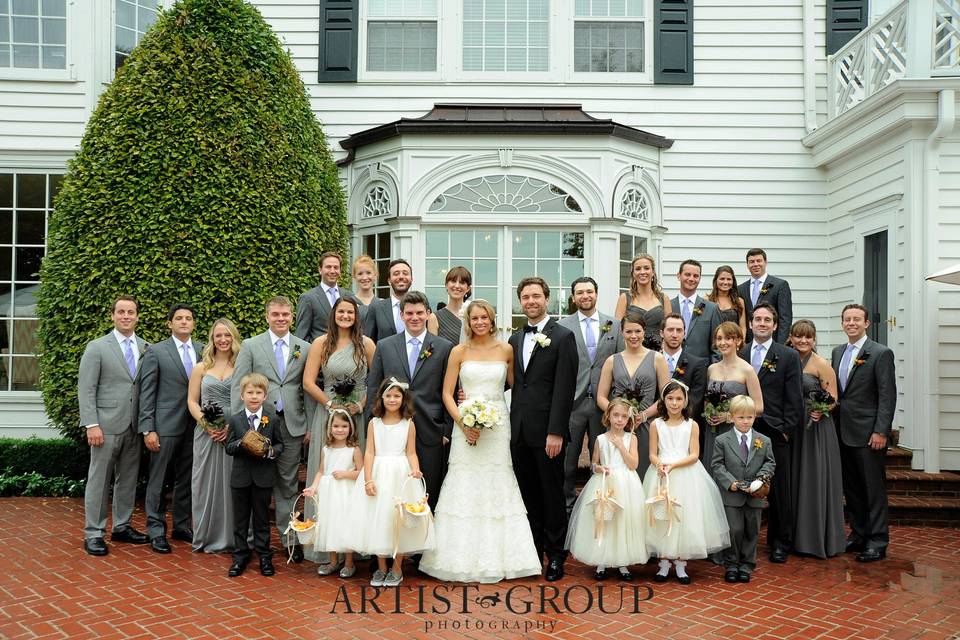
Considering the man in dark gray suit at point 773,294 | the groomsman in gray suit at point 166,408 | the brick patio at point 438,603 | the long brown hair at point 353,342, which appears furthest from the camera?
the man in dark gray suit at point 773,294

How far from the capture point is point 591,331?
6.85 metres

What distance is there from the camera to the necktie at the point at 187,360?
6.92 m

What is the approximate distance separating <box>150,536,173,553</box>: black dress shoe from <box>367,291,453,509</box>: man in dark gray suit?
2.14 m

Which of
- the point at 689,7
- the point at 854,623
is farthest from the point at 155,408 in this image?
the point at 689,7

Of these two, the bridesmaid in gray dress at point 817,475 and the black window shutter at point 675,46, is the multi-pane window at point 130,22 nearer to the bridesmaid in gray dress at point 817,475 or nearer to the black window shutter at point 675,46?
the black window shutter at point 675,46

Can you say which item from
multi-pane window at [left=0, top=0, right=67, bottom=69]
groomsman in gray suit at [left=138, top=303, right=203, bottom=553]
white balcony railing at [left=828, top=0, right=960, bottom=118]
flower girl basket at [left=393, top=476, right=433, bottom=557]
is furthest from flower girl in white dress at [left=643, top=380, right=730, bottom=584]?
multi-pane window at [left=0, top=0, right=67, bottom=69]

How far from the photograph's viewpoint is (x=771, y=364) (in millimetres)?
6562

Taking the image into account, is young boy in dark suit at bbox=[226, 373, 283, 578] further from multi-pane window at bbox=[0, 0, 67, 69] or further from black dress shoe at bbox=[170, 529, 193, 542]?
multi-pane window at bbox=[0, 0, 67, 69]

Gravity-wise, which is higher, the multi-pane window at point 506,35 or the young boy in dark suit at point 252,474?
the multi-pane window at point 506,35

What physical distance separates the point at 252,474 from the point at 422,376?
1440mm

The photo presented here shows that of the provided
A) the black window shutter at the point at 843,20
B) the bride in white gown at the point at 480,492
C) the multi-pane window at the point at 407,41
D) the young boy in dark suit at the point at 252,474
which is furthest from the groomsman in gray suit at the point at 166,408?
the black window shutter at the point at 843,20

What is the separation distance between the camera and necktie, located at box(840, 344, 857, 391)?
694 centimetres

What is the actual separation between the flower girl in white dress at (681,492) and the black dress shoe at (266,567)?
273 centimetres

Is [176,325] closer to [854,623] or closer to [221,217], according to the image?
[221,217]
